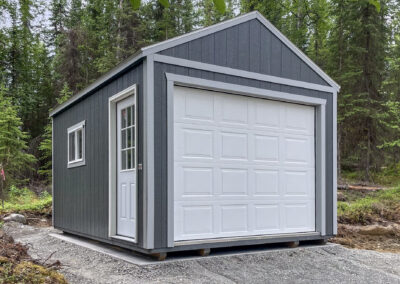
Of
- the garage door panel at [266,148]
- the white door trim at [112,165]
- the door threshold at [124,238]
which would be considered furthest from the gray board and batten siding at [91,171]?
the garage door panel at [266,148]

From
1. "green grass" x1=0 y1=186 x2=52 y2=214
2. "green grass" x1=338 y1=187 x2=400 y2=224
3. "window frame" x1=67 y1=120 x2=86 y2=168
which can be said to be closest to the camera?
"window frame" x1=67 y1=120 x2=86 y2=168

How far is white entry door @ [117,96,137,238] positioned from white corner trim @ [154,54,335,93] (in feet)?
2.68

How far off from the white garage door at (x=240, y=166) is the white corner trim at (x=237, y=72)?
0.32m

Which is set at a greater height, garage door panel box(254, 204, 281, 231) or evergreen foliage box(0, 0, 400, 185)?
evergreen foliage box(0, 0, 400, 185)

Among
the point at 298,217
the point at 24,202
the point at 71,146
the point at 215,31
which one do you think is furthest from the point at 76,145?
the point at 24,202

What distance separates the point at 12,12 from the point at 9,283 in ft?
69.9

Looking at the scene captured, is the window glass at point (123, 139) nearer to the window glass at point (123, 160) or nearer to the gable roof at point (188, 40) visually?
the window glass at point (123, 160)

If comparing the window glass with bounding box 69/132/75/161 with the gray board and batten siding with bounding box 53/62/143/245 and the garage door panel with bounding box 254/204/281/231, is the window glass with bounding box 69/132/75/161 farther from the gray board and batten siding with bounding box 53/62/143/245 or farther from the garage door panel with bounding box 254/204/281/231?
the garage door panel with bounding box 254/204/281/231

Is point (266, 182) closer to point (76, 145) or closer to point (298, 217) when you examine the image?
point (298, 217)

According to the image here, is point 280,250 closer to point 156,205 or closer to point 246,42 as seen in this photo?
point 156,205

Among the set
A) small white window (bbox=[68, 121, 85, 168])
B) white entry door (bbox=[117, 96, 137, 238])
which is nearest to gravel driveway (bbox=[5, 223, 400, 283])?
white entry door (bbox=[117, 96, 137, 238])

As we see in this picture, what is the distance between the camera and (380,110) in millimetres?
16547

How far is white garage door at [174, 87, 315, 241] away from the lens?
543 cm

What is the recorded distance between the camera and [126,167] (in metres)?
5.86
